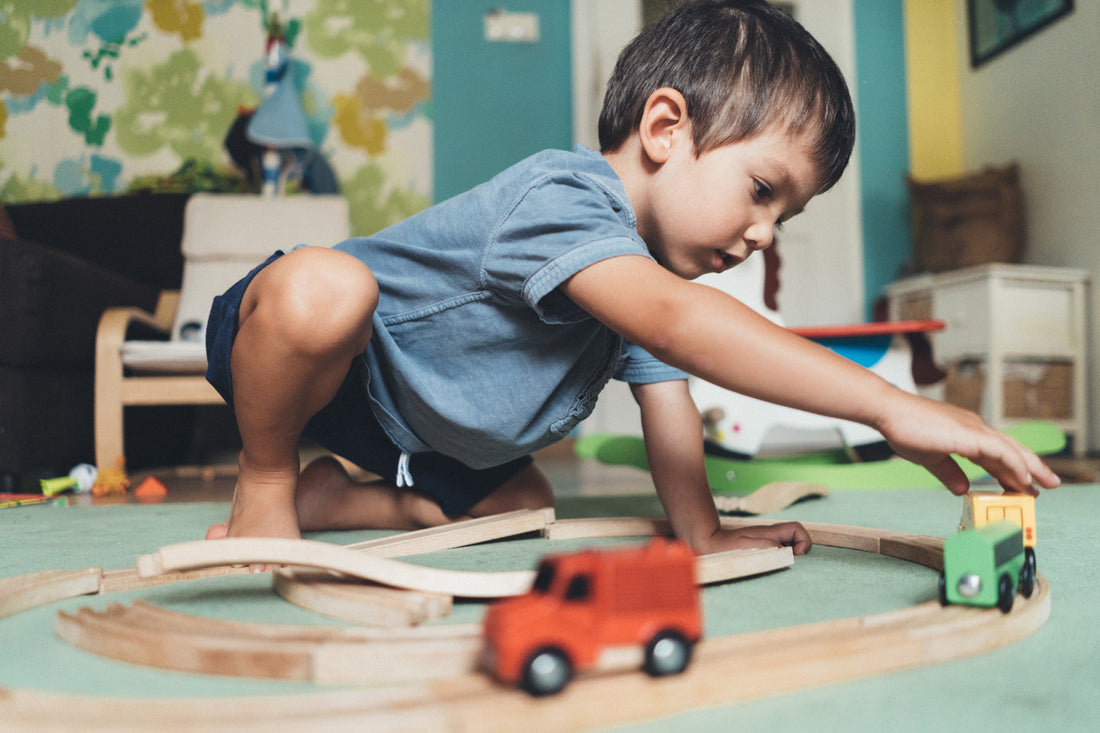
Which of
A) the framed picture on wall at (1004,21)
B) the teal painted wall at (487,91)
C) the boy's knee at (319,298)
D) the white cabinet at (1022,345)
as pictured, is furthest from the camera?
the teal painted wall at (487,91)

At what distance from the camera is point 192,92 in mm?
2715

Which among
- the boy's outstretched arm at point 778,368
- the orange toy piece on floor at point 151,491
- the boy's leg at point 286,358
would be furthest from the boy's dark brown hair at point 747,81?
the orange toy piece on floor at point 151,491

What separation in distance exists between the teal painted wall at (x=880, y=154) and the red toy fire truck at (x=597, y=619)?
2886 mm

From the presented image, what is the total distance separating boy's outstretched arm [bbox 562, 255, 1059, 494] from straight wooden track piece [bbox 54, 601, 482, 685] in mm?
241

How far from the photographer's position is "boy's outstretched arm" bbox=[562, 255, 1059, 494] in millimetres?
502

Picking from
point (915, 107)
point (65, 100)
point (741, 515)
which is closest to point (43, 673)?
point (741, 515)

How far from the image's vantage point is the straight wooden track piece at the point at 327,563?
0.49 meters

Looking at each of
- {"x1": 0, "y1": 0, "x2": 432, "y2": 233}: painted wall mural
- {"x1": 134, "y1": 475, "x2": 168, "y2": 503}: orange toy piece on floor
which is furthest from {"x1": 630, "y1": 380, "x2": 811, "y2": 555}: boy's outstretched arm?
{"x1": 0, "y1": 0, "x2": 432, "y2": 233}: painted wall mural

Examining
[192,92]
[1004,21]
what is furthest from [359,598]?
[1004,21]

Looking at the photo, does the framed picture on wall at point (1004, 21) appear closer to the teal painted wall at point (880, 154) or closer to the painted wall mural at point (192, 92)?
the teal painted wall at point (880, 154)

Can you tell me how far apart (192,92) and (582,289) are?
260 cm

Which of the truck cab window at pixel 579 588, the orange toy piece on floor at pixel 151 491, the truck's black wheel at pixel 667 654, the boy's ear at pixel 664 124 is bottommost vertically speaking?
the orange toy piece on floor at pixel 151 491

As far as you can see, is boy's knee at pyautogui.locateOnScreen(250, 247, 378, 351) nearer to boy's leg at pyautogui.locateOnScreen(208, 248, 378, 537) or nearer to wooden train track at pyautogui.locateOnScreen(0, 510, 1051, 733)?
boy's leg at pyautogui.locateOnScreen(208, 248, 378, 537)

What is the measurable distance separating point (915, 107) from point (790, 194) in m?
2.74
